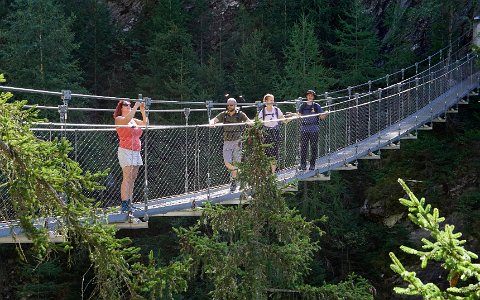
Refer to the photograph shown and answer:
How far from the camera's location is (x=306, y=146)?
6.99 metres

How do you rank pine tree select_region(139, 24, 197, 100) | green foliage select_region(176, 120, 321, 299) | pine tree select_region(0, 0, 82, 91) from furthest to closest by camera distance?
pine tree select_region(139, 24, 197, 100) → pine tree select_region(0, 0, 82, 91) → green foliage select_region(176, 120, 321, 299)

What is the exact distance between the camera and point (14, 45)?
14.0 metres

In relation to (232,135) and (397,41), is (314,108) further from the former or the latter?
(397,41)

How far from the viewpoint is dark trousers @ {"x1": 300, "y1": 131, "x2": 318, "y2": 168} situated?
6.88 m

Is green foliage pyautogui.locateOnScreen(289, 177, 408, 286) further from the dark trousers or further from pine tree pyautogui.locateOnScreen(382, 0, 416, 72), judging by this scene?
the dark trousers

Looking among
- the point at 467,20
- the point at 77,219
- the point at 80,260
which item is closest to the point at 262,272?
the point at 77,219

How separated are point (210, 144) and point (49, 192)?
339 centimetres

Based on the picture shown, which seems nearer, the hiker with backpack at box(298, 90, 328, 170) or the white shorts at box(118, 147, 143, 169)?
the white shorts at box(118, 147, 143, 169)

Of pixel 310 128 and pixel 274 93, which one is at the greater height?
pixel 274 93

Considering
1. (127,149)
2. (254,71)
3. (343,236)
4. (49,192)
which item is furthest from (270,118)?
(254,71)

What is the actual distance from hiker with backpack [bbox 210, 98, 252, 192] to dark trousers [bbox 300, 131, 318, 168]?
827mm

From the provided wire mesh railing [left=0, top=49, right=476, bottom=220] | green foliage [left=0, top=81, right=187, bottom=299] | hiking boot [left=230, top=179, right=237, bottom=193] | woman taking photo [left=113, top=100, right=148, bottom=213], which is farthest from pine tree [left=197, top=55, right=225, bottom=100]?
green foliage [left=0, top=81, right=187, bottom=299]

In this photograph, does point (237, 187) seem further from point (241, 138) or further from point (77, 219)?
point (77, 219)

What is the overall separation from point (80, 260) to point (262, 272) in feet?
19.4
